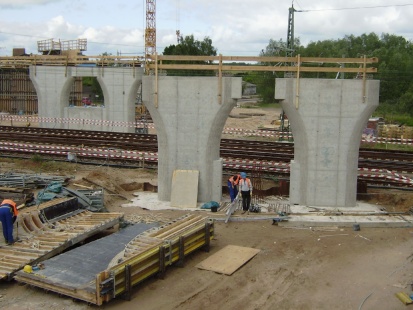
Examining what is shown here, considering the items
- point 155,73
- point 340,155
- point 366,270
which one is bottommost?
point 366,270

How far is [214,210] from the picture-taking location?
15992 millimetres

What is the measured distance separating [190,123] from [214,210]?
3.11 meters

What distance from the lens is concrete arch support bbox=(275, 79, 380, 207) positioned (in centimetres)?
1616

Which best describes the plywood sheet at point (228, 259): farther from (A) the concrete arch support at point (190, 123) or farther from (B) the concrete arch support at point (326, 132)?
(B) the concrete arch support at point (326, 132)

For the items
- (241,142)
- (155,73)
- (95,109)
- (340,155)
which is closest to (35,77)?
(95,109)

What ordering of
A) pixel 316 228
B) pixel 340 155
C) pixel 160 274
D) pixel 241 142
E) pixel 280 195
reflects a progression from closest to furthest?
pixel 160 274, pixel 316 228, pixel 340 155, pixel 280 195, pixel 241 142

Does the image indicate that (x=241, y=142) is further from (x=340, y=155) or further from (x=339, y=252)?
(x=339, y=252)

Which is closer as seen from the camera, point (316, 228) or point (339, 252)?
point (339, 252)

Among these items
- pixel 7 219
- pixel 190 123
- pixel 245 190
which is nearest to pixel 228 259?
pixel 245 190

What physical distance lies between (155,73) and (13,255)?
26.5 feet

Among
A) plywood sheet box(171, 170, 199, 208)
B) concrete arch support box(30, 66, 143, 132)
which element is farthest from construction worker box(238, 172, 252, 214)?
concrete arch support box(30, 66, 143, 132)

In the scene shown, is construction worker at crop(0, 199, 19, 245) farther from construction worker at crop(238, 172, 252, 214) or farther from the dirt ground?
construction worker at crop(238, 172, 252, 214)

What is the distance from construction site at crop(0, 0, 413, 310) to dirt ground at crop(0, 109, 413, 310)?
0.04 metres

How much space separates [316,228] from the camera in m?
14.1
